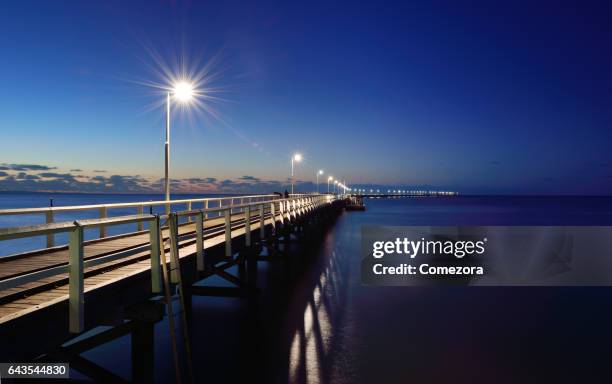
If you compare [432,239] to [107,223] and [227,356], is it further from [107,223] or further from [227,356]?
[107,223]

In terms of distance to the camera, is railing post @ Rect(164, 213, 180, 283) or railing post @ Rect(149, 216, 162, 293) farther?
railing post @ Rect(164, 213, 180, 283)

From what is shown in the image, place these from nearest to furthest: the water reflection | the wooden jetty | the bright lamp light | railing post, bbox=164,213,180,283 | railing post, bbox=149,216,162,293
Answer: the wooden jetty < railing post, bbox=149,216,162,293 < railing post, bbox=164,213,180,283 < the water reflection < the bright lamp light

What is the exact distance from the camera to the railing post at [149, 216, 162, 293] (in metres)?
6.04

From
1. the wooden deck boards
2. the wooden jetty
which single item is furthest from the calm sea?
the wooden deck boards

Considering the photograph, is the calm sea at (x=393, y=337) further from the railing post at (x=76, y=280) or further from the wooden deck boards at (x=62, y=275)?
the railing post at (x=76, y=280)

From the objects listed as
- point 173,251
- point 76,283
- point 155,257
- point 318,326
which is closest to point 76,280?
point 76,283

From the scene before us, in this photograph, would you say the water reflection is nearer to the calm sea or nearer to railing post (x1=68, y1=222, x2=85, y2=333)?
the calm sea

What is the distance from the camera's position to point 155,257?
20.0 ft

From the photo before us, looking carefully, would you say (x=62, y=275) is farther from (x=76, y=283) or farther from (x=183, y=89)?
(x=183, y=89)

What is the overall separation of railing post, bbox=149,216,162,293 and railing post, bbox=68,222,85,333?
1.43m

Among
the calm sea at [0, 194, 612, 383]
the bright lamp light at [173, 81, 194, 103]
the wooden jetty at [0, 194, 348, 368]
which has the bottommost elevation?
the calm sea at [0, 194, 612, 383]

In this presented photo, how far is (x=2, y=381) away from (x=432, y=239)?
107 ft

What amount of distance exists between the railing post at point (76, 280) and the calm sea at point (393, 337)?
462 centimetres

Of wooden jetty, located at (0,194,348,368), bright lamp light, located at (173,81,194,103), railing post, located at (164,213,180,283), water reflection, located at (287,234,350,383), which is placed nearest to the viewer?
wooden jetty, located at (0,194,348,368)
